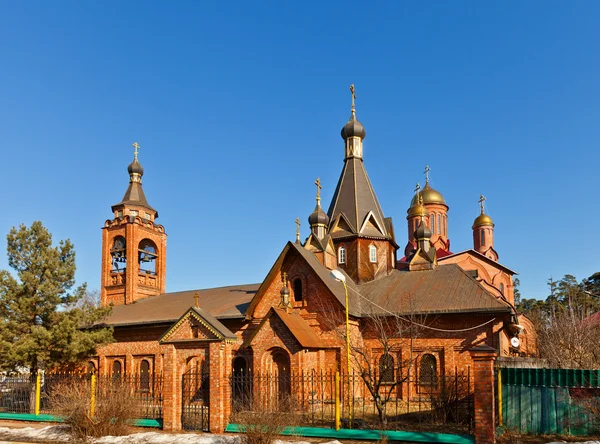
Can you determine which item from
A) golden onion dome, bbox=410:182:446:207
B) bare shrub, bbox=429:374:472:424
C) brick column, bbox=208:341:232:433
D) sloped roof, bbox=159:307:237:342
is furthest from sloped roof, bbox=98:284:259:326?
golden onion dome, bbox=410:182:446:207

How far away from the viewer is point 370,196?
1080 inches

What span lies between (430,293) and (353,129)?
34.0 feet

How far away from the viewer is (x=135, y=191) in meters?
33.1

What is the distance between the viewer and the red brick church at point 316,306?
1925 cm

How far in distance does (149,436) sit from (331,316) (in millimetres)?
9046

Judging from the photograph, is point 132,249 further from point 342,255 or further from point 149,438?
point 149,438

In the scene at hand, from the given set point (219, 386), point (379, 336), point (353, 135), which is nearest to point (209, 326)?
point (219, 386)

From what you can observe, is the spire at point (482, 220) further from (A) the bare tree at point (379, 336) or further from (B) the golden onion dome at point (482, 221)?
(A) the bare tree at point (379, 336)

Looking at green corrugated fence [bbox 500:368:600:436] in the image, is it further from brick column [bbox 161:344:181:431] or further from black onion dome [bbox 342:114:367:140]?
black onion dome [bbox 342:114:367:140]

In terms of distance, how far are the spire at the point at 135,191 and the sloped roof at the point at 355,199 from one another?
37.6ft

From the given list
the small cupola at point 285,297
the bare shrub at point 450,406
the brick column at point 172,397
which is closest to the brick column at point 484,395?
the bare shrub at point 450,406

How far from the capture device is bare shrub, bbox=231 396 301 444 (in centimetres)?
1147

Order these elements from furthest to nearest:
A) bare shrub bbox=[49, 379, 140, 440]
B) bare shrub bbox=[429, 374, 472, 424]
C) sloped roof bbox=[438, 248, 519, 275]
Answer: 1. sloped roof bbox=[438, 248, 519, 275]
2. bare shrub bbox=[429, 374, 472, 424]
3. bare shrub bbox=[49, 379, 140, 440]

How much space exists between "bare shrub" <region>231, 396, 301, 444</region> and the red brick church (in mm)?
2207
